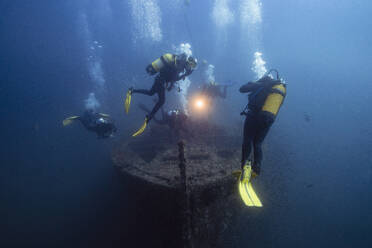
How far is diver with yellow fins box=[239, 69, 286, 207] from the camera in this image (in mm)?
3229

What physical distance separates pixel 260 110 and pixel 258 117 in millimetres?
127

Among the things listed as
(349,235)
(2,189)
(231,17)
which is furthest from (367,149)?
(231,17)

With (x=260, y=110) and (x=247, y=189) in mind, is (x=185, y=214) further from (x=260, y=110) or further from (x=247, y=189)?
(x=260, y=110)

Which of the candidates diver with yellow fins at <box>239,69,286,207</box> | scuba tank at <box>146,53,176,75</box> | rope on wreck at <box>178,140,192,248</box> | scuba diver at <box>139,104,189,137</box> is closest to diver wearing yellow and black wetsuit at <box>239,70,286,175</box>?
diver with yellow fins at <box>239,69,286,207</box>

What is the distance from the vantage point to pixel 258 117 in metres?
3.35

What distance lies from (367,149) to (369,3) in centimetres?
11715

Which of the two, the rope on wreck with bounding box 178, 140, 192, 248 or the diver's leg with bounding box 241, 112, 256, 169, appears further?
the diver's leg with bounding box 241, 112, 256, 169

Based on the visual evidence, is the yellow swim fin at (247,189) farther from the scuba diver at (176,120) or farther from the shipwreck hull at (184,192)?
the scuba diver at (176,120)

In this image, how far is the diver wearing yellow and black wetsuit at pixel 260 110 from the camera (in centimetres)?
326

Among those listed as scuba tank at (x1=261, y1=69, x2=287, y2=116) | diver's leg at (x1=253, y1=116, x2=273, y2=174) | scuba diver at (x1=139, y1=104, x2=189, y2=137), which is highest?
scuba diver at (x1=139, y1=104, x2=189, y2=137)

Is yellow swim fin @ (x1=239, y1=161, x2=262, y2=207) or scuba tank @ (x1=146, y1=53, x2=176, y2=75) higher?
scuba tank @ (x1=146, y1=53, x2=176, y2=75)

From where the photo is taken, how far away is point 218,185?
12.1ft

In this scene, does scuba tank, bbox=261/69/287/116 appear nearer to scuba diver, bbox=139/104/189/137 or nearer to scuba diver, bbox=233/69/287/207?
scuba diver, bbox=233/69/287/207

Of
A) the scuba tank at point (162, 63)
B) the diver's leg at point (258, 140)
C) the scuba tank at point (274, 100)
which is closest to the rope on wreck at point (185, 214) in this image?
the diver's leg at point (258, 140)
